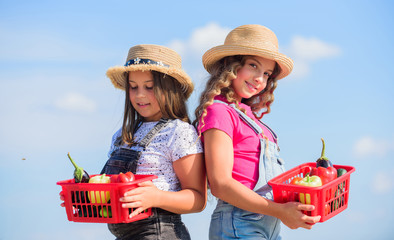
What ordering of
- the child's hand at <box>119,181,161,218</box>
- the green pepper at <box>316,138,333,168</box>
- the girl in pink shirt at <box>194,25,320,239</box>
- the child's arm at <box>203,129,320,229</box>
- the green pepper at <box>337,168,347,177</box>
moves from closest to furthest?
the child's hand at <box>119,181,161,218</box>, the child's arm at <box>203,129,320,229</box>, the girl in pink shirt at <box>194,25,320,239</box>, the green pepper at <box>337,168,347,177</box>, the green pepper at <box>316,138,333,168</box>

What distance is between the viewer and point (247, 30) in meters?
4.45

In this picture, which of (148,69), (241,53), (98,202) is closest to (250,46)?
(241,53)

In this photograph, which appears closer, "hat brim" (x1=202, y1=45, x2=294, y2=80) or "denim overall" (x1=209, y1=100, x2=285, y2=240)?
"denim overall" (x1=209, y1=100, x2=285, y2=240)

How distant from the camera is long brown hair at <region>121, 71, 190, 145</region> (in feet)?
14.0

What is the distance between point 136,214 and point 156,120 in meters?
1.08

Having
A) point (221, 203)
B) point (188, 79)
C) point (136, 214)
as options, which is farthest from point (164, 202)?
point (188, 79)

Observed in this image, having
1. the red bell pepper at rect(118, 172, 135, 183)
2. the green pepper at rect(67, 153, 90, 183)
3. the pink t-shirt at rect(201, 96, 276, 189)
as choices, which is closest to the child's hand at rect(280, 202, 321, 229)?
the pink t-shirt at rect(201, 96, 276, 189)

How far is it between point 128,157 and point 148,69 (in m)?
0.84

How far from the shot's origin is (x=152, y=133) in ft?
13.6

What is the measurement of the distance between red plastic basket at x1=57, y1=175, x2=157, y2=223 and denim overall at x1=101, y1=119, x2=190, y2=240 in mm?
115

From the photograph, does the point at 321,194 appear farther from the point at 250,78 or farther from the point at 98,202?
the point at 98,202

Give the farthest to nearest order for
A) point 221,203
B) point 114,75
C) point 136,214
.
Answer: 1. point 114,75
2. point 221,203
3. point 136,214

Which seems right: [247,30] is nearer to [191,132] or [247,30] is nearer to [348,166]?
[191,132]

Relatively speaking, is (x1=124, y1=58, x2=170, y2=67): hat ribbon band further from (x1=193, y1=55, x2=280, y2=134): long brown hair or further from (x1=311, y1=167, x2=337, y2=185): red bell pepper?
(x1=311, y1=167, x2=337, y2=185): red bell pepper
